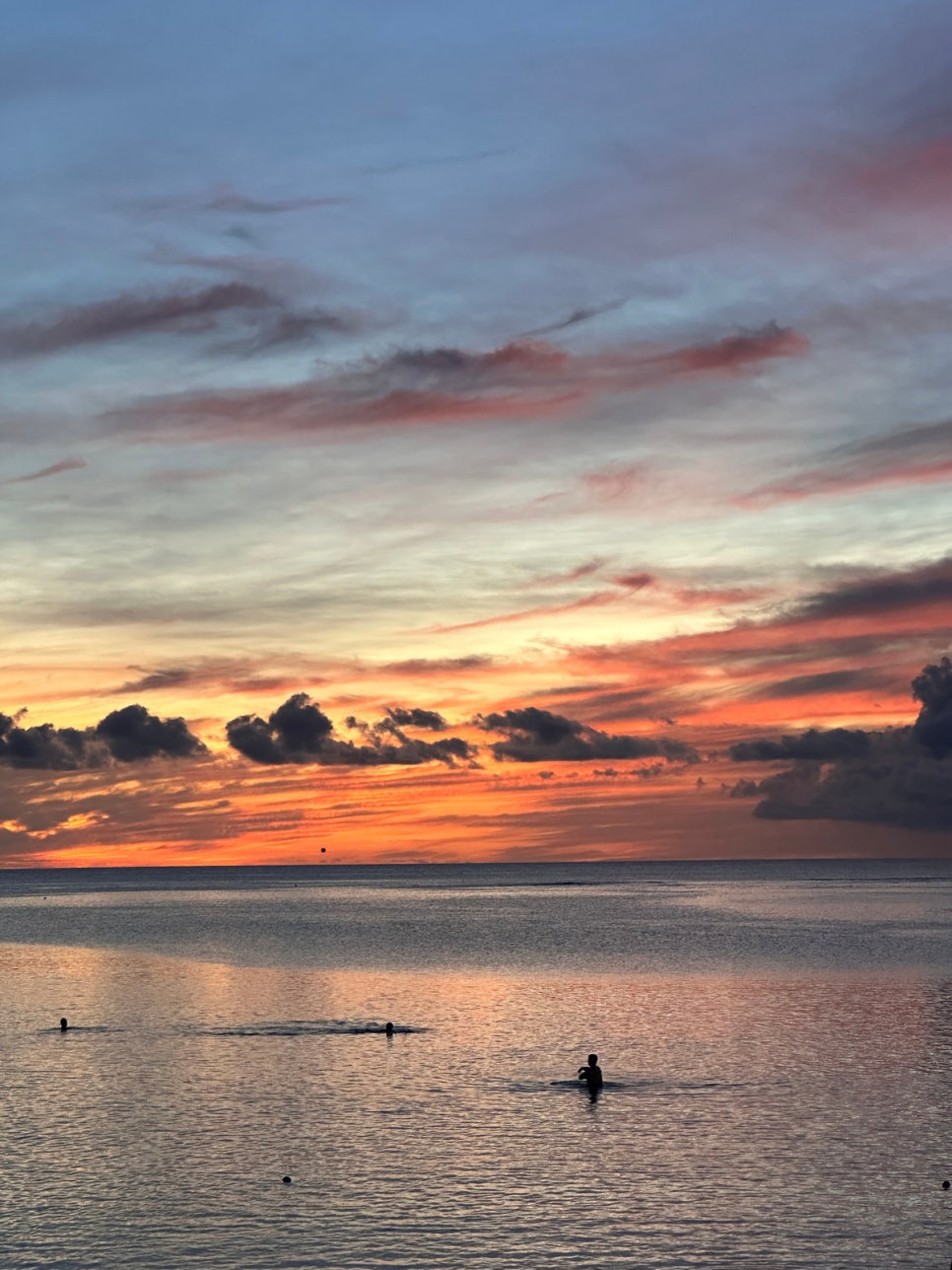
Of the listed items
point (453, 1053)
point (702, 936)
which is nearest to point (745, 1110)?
point (453, 1053)

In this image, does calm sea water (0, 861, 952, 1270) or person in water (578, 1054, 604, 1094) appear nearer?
calm sea water (0, 861, 952, 1270)

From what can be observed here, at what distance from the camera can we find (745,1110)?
5822 centimetres

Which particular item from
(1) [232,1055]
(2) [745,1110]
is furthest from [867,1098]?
(1) [232,1055]

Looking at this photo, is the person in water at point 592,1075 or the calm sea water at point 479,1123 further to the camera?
the person in water at point 592,1075

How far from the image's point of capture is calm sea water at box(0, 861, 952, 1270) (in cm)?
4219

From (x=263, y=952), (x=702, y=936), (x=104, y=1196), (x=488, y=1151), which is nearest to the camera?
(x=104, y=1196)

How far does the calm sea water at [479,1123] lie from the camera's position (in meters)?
42.2

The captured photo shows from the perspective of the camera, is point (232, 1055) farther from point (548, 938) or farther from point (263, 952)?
point (548, 938)

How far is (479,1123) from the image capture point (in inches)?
2211

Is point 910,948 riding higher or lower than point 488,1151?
lower

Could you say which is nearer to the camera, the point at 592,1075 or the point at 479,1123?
the point at 479,1123

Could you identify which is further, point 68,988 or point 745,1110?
point 68,988

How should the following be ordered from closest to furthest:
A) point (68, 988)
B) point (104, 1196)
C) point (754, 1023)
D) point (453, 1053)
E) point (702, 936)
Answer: point (104, 1196), point (453, 1053), point (754, 1023), point (68, 988), point (702, 936)

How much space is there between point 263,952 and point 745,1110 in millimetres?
94540
